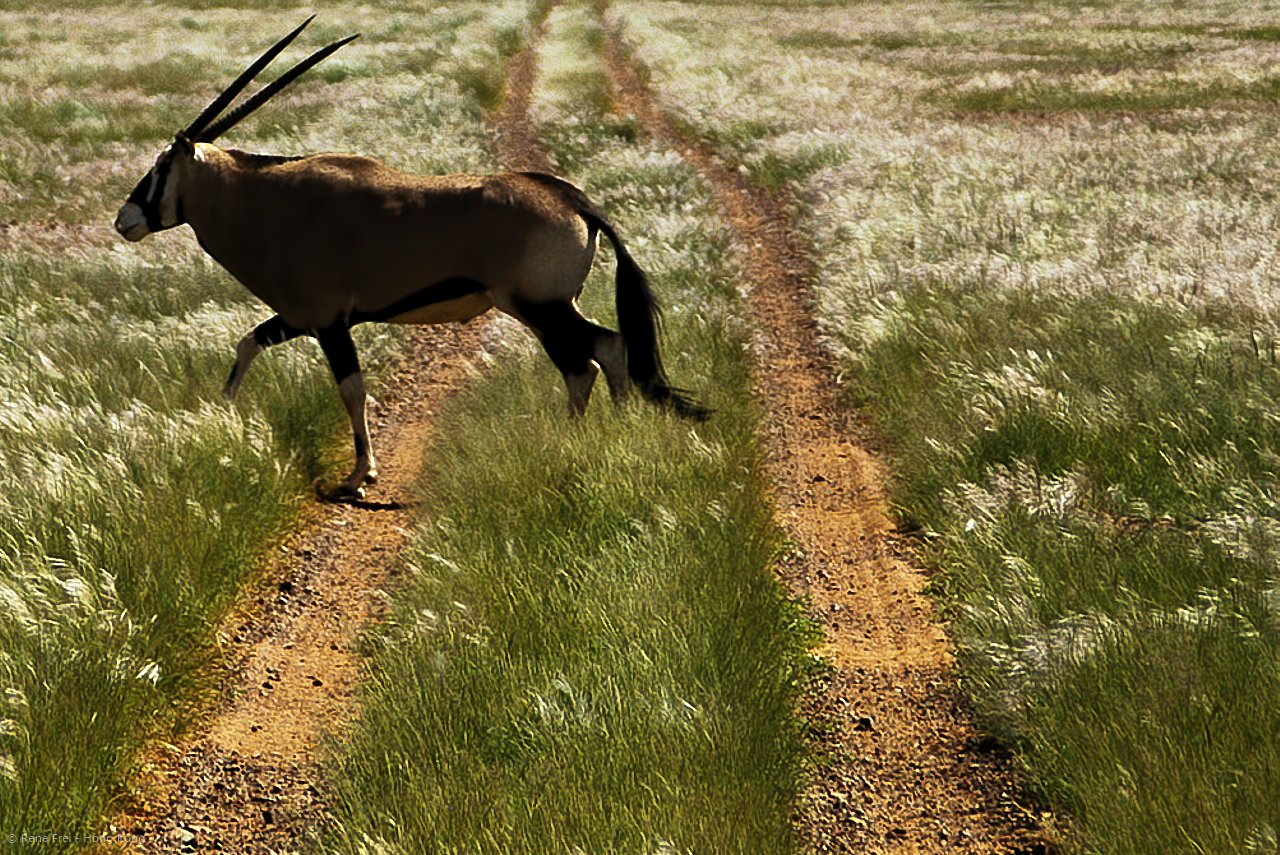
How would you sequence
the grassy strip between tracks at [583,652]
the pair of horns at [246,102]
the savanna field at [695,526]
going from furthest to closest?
the pair of horns at [246,102] → the savanna field at [695,526] → the grassy strip between tracks at [583,652]

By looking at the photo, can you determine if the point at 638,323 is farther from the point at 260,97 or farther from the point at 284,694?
the point at 284,694

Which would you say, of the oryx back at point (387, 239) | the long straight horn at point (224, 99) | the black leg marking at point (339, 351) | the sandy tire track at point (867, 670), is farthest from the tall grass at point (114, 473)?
the sandy tire track at point (867, 670)

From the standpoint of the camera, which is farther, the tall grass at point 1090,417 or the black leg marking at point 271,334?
the black leg marking at point 271,334

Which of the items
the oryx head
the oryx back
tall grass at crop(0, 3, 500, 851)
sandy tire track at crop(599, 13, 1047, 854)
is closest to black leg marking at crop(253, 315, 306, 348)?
the oryx back

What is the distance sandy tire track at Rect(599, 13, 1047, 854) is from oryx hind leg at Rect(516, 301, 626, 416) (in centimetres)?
125

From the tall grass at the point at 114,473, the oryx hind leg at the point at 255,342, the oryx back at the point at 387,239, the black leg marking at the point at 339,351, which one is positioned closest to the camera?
the tall grass at the point at 114,473

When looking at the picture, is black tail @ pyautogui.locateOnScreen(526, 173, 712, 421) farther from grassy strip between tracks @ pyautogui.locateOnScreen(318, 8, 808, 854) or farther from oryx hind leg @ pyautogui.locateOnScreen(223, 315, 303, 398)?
oryx hind leg @ pyautogui.locateOnScreen(223, 315, 303, 398)

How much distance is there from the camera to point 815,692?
16.4 ft

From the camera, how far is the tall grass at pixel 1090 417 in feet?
13.1

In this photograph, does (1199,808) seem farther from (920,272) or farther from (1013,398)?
(920,272)

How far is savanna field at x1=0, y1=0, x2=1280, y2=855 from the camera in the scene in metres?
3.94

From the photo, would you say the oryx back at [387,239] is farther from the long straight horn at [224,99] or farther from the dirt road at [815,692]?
the dirt road at [815,692]

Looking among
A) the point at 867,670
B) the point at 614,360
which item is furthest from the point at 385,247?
the point at 867,670

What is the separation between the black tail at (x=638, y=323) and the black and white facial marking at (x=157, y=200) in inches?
91.8
